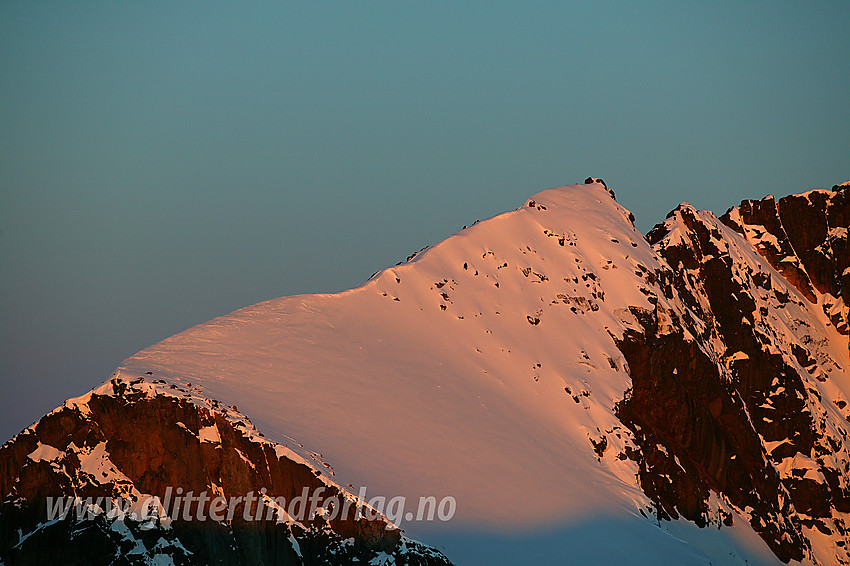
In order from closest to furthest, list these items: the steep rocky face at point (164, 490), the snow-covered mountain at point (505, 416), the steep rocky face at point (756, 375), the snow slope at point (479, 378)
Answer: the steep rocky face at point (164, 490) < the snow-covered mountain at point (505, 416) < the snow slope at point (479, 378) < the steep rocky face at point (756, 375)

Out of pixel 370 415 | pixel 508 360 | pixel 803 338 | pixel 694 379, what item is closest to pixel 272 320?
pixel 370 415

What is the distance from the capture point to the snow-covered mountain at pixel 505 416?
227 ft

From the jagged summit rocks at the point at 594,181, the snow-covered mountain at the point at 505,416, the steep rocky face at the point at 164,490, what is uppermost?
the jagged summit rocks at the point at 594,181

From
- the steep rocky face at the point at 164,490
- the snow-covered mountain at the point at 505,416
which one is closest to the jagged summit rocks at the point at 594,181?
the snow-covered mountain at the point at 505,416

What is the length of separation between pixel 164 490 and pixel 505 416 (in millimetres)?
28294

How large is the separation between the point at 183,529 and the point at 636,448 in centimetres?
3900

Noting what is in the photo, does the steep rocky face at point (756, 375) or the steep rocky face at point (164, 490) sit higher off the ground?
the steep rocky face at point (756, 375)

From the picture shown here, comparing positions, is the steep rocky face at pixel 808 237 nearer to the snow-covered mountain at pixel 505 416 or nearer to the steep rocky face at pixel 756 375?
the steep rocky face at pixel 756 375

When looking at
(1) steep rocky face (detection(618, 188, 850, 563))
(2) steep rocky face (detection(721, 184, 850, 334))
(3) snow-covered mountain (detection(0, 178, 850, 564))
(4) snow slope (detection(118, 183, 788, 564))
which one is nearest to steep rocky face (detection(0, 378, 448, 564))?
(3) snow-covered mountain (detection(0, 178, 850, 564))

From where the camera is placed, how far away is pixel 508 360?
97125 millimetres

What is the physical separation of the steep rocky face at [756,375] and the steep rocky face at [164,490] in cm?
3197

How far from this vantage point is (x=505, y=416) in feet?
295

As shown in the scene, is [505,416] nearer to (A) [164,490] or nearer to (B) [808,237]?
(A) [164,490]

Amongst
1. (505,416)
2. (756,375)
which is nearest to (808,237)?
(756,375)
